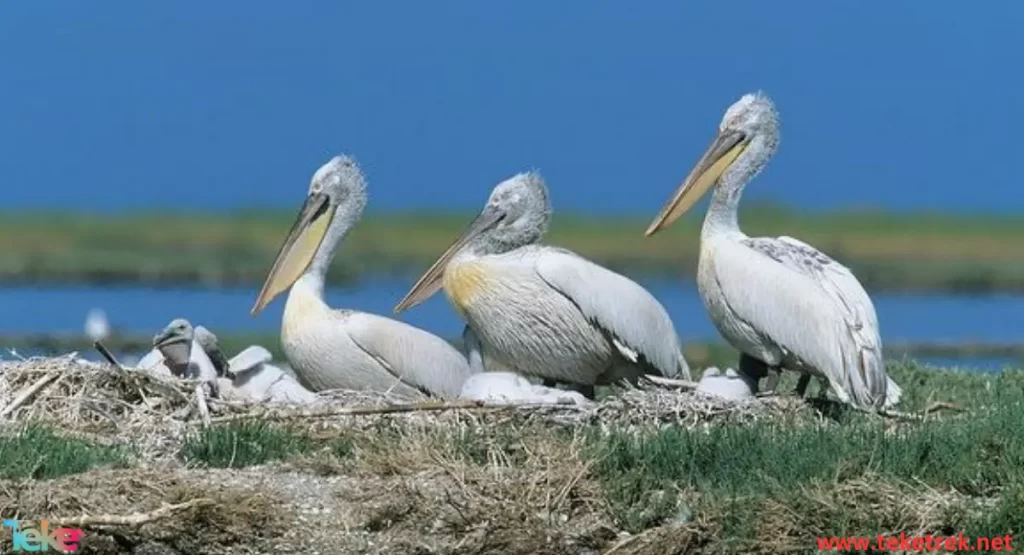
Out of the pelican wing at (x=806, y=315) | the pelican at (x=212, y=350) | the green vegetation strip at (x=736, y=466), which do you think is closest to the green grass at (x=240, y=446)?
the green vegetation strip at (x=736, y=466)

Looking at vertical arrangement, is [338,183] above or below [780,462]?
above

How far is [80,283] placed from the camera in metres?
22.4

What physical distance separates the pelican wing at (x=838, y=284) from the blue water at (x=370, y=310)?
24.9 ft

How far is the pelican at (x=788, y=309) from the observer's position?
9.06 m

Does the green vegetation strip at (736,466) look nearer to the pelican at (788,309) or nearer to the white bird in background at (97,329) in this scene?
the pelican at (788,309)

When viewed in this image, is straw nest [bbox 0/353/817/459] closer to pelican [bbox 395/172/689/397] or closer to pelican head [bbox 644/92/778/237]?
pelican [bbox 395/172/689/397]

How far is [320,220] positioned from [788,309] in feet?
8.04

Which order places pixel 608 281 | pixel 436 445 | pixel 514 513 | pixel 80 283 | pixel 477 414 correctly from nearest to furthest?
pixel 514 513 < pixel 436 445 < pixel 477 414 < pixel 608 281 < pixel 80 283

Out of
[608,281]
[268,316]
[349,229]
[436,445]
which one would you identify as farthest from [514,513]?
[268,316]

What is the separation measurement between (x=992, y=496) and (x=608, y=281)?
2.43m

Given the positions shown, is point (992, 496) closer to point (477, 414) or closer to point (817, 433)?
point (817, 433)

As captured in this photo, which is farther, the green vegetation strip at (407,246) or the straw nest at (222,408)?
the green vegetation strip at (407,246)

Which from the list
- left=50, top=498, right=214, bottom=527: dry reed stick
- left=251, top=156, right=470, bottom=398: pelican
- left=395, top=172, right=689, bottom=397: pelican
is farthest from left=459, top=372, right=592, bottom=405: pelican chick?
left=50, top=498, right=214, bottom=527: dry reed stick

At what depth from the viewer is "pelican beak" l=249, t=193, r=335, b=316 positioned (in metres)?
10.7
